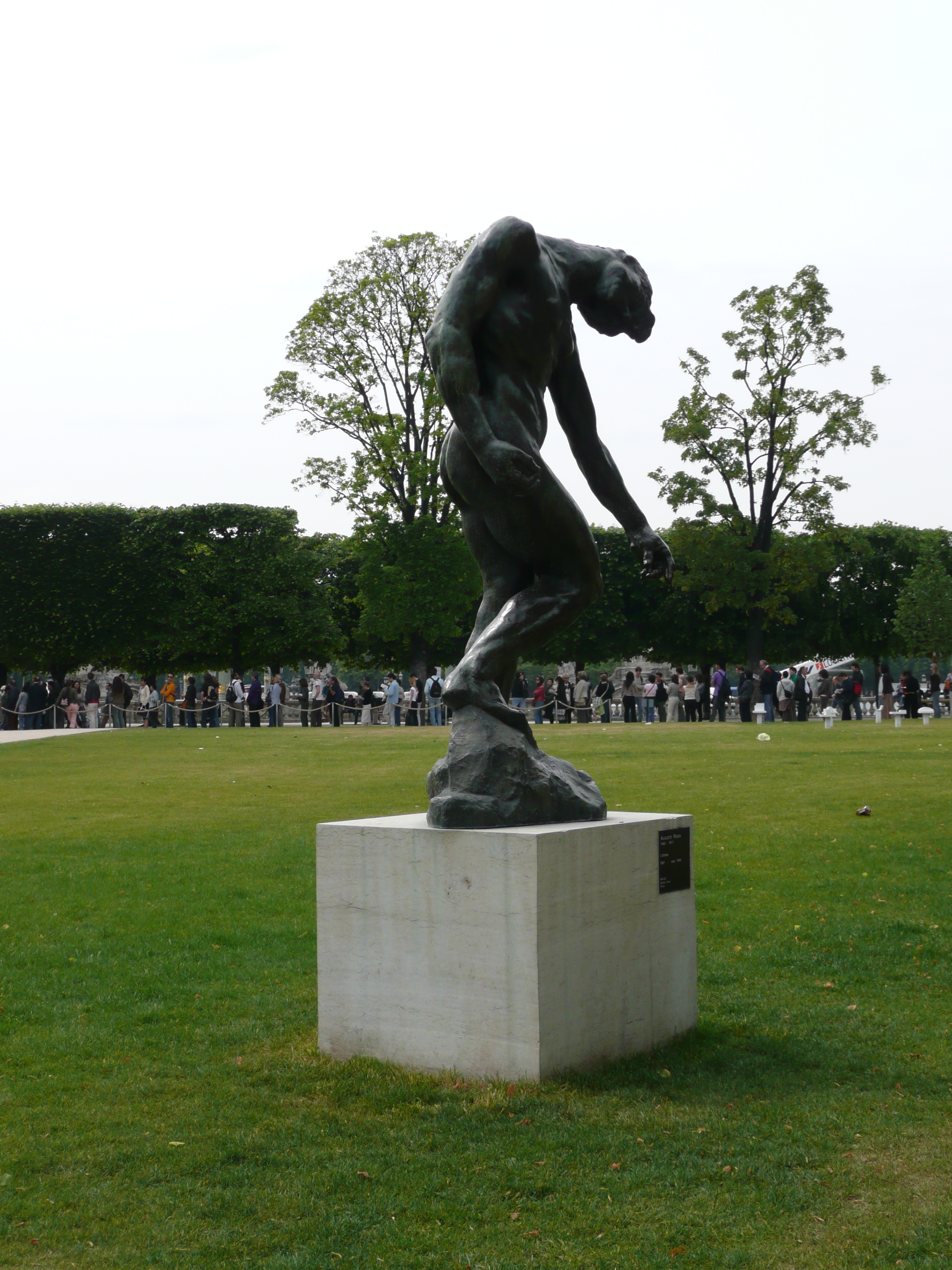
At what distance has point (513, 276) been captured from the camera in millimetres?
4957

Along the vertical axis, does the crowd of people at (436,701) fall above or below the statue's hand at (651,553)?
below

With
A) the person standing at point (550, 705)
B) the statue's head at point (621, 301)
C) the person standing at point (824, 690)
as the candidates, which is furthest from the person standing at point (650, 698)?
the statue's head at point (621, 301)

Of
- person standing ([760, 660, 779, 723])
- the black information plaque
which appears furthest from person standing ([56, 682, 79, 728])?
the black information plaque

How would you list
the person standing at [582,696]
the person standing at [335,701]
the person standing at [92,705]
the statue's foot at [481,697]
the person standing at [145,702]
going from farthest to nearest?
the person standing at [92,705]
the person standing at [335,701]
the person standing at [145,702]
the person standing at [582,696]
the statue's foot at [481,697]

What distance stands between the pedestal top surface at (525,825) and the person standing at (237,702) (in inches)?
1291

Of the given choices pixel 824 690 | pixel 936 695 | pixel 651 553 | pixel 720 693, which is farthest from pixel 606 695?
pixel 651 553

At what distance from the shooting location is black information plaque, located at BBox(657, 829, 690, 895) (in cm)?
501

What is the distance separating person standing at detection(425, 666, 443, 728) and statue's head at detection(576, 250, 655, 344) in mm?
27710

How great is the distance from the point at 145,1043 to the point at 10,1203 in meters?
1.67

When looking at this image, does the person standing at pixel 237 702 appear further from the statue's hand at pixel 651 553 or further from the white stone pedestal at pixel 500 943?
the white stone pedestal at pixel 500 943

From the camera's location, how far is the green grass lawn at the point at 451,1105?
126 inches

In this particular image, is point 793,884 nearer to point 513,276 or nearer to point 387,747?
point 513,276

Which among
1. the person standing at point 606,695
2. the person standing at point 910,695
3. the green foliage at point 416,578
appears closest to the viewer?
the person standing at point 910,695

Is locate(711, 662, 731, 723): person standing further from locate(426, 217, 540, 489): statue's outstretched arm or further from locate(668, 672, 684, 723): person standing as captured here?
locate(426, 217, 540, 489): statue's outstretched arm
